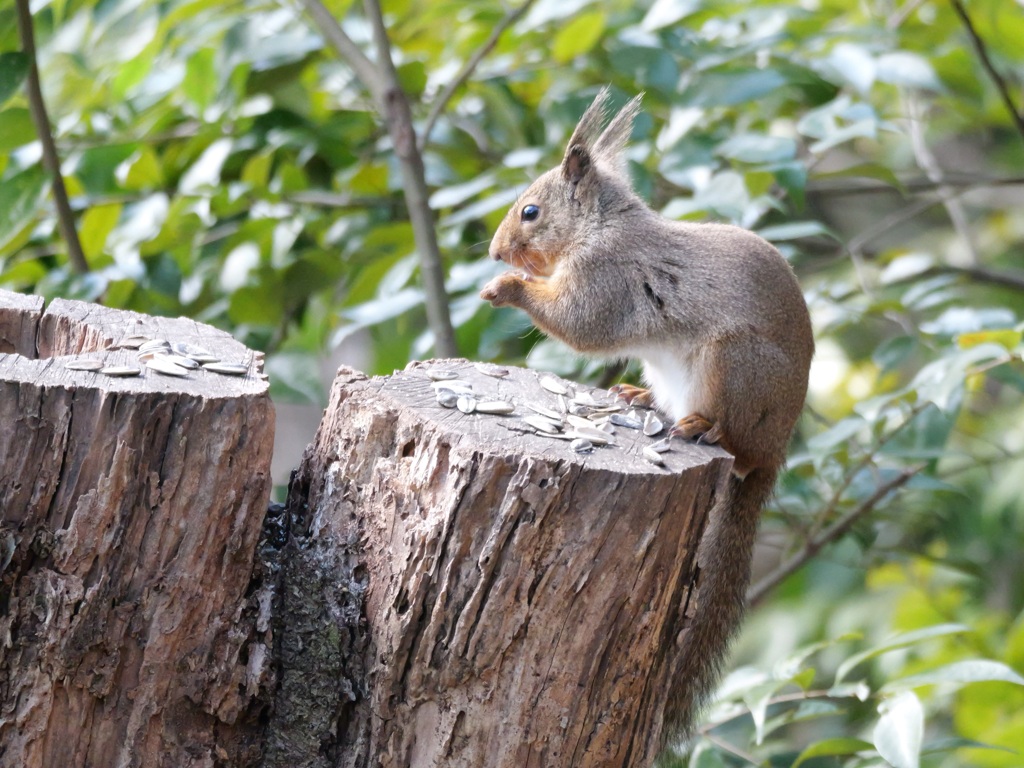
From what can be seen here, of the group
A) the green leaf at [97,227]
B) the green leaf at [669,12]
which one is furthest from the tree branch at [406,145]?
the green leaf at [97,227]

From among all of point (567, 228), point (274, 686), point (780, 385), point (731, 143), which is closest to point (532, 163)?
point (567, 228)

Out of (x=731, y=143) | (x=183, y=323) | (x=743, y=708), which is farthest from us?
(x=731, y=143)

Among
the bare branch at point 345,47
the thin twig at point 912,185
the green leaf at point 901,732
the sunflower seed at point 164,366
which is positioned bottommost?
the green leaf at point 901,732

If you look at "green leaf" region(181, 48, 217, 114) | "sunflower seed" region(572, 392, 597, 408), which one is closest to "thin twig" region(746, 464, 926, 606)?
"sunflower seed" region(572, 392, 597, 408)

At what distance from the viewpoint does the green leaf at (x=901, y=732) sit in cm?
160

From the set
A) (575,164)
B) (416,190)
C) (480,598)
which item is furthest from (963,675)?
(416,190)

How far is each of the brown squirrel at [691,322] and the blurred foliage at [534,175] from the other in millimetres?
162

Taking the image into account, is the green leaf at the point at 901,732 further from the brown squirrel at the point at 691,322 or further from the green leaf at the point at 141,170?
the green leaf at the point at 141,170

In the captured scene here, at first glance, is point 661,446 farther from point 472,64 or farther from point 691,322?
point 472,64

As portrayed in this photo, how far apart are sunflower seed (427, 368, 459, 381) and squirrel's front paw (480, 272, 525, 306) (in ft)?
1.63

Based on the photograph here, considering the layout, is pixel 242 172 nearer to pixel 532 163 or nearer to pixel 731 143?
pixel 532 163

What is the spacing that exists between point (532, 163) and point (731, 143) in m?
0.47

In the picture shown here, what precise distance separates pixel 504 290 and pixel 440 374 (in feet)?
1.88

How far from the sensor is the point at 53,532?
129cm
